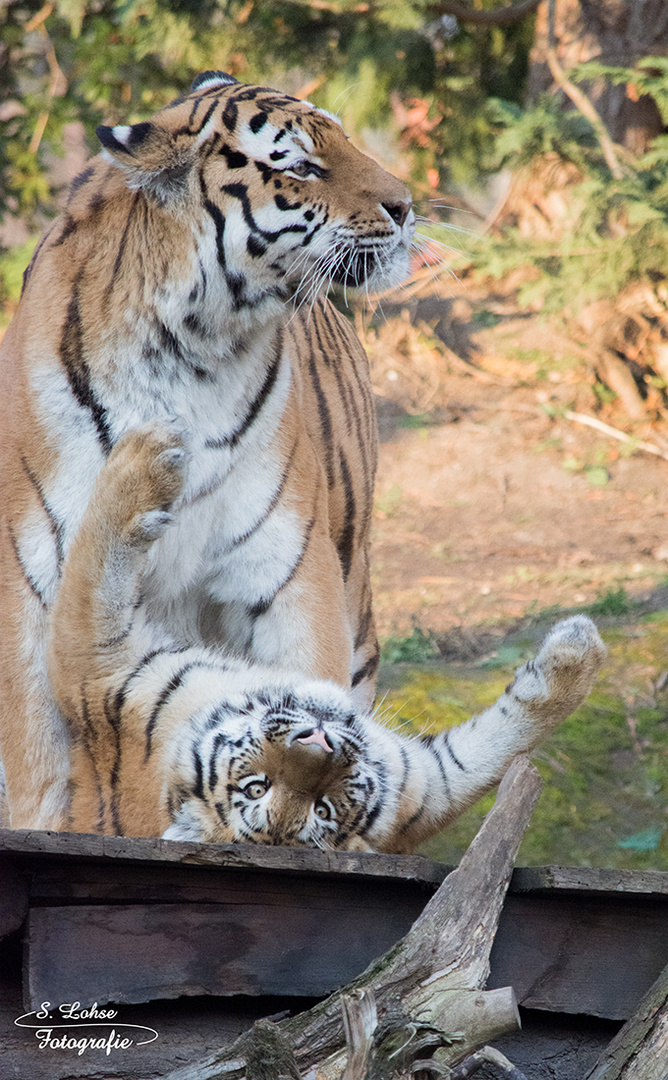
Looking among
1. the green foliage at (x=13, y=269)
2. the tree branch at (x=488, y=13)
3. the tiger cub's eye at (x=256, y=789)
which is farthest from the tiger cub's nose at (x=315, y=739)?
the tree branch at (x=488, y=13)

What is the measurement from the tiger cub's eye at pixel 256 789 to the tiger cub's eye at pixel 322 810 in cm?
10

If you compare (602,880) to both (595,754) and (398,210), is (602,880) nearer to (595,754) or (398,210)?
(398,210)

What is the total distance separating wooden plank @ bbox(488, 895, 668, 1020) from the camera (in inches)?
72.4

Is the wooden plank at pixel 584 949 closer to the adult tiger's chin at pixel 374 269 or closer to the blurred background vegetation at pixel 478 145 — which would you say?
the adult tiger's chin at pixel 374 269

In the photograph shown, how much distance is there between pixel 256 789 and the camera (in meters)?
2.24

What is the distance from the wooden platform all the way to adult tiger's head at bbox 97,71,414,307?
129cm

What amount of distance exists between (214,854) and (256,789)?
0.56m

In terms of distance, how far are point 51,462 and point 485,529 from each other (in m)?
4.14

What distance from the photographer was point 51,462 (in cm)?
252

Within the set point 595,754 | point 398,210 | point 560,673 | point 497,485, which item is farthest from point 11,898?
point 497,485

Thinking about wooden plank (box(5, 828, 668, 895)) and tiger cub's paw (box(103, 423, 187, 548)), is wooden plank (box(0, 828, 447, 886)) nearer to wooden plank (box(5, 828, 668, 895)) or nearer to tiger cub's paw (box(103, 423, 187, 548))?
wooden plank (box(5, 828, 668, 895))

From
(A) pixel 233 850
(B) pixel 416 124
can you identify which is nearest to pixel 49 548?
(A) pixel 233 850

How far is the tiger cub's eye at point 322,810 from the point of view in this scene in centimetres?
225

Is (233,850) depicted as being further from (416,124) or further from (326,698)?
(416,124)
